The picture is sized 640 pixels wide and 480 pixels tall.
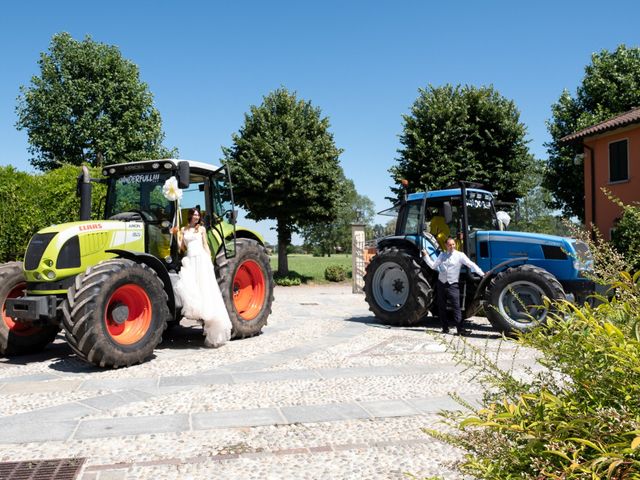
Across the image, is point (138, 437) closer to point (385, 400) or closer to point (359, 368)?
point (385, 400)

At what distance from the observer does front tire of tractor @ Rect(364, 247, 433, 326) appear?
9.71m

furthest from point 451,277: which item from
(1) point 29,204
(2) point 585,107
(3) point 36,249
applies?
(2) point 585,107

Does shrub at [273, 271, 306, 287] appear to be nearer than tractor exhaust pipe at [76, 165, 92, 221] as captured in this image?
No

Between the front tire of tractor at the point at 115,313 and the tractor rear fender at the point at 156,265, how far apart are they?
0.19m

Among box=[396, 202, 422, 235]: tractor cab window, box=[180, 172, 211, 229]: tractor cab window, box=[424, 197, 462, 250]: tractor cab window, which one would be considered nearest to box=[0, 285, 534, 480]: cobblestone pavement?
box=[180, 172, 211, 229]: tractor cab window

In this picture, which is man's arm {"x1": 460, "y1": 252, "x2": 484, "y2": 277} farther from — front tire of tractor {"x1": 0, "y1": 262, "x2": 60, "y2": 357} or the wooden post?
the wooden post

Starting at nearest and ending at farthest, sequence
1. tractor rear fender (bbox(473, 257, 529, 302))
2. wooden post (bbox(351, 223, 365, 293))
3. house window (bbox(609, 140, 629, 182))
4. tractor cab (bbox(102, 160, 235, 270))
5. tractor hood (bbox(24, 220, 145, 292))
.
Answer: tractor hood (bbox(24, 220, 145, 292)), tractor cab (bbox(102, 160, 235, 270)), tractor rear fender (bbox(473, 257, 529, 302)), wooden post (bbox(351, 223, 365, 293)), house window (bbox(609, 140, 629, 182))

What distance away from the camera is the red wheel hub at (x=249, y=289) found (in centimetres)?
912

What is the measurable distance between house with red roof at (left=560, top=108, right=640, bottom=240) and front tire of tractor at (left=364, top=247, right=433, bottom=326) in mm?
11007

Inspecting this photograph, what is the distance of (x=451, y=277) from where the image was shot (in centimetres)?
906

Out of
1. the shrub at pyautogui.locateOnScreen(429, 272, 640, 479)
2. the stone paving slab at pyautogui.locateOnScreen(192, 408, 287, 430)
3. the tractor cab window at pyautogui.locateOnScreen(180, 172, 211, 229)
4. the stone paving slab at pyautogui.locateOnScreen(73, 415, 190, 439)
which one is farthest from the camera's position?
the tractor cab window at pyautogui.locateOnScreen(180, 172, 211, 229)

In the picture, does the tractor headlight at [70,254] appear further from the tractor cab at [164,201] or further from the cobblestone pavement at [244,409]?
the cobblestone pavement at [244,409]

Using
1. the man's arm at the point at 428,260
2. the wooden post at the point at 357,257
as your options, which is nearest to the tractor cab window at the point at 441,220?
the man's arm at the point at 428,260

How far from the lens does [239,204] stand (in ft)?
76.4
